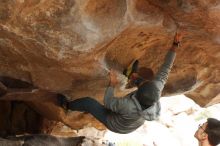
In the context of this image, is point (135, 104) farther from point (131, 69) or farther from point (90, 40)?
point (90, 40)

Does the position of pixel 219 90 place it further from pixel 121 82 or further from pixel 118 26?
pixel 118 26

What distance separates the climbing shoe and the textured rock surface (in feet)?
0.29

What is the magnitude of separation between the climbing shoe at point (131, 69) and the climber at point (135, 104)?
47 millimetres

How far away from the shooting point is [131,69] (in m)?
5.92

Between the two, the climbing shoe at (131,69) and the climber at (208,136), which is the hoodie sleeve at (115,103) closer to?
the climbing shoe at (131,69)

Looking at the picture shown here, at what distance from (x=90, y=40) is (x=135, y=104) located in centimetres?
103

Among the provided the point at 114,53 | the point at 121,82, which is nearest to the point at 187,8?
the point at 114,53

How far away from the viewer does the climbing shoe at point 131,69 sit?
229 inches

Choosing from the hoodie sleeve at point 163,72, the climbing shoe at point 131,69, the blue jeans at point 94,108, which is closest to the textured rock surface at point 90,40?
the climbing shoe at point 131,69

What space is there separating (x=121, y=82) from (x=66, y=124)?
2.86 m

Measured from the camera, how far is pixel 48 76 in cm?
589

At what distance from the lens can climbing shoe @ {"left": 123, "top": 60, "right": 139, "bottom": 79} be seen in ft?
19.1

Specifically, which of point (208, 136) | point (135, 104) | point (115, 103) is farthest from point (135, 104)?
point (208, 136)

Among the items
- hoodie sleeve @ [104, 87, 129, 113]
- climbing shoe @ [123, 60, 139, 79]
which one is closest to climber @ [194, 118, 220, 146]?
hoodie sleeve @ [104, 87, 129, 113]
